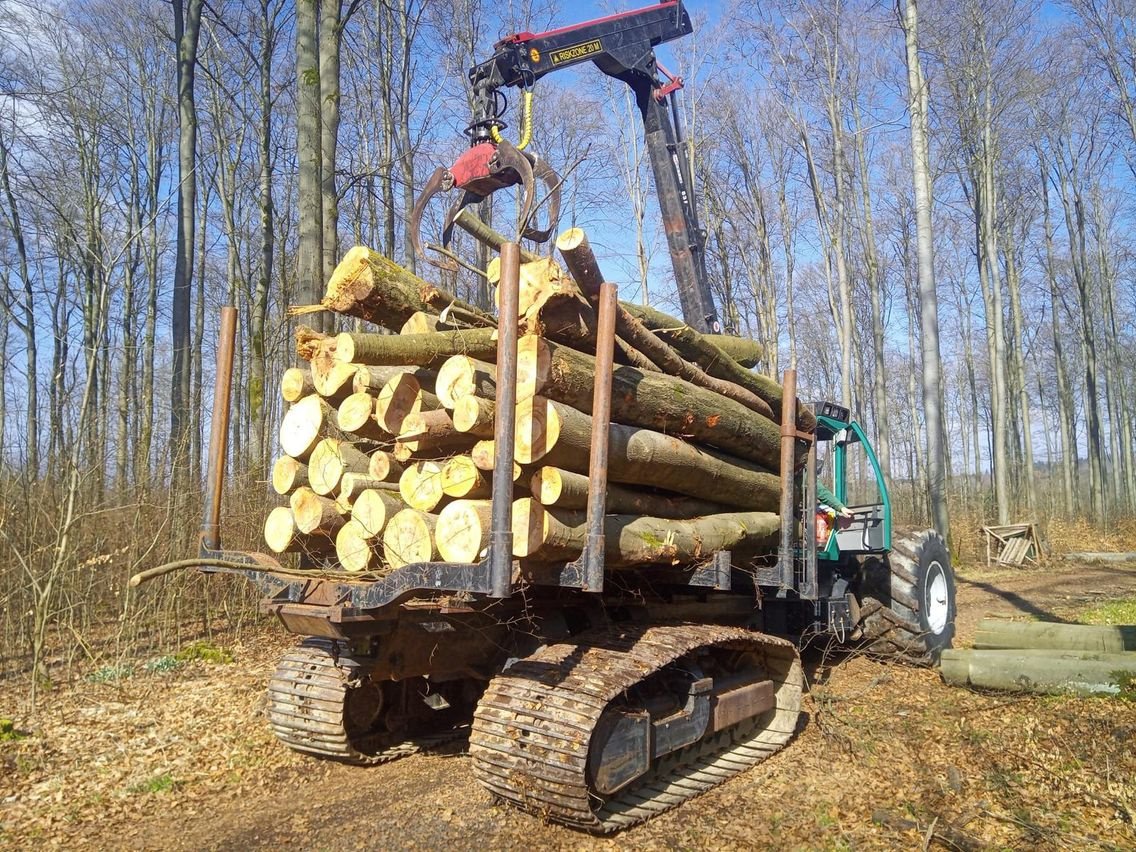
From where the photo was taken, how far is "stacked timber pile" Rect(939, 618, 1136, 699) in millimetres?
6152

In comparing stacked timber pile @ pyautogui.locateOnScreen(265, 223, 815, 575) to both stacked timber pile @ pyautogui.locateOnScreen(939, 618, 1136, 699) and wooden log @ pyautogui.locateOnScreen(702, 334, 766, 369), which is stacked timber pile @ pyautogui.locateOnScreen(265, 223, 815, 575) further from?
stacked timber pile @ pyautogui.locateOnScreen(939, 618, 1136, 699)

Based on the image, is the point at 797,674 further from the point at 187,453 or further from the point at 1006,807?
the point at 187,453

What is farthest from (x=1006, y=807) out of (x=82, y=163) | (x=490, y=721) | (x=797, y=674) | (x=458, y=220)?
(x=82, y=163)

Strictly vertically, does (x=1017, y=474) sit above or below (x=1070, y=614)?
above

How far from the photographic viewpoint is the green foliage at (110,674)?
7203 mm

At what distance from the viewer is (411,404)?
4723 millimetres

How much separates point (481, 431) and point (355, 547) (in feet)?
3.67

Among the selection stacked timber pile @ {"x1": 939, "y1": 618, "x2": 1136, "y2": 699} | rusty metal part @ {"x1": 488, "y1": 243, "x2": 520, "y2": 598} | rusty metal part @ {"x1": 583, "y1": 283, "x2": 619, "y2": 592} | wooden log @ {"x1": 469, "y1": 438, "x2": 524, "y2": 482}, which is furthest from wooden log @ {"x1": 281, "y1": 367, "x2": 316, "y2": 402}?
stacked timber pile @ {"x1": 939, "y1": 618, "x2": 1136, "y2": 699}

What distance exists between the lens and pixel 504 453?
371 cm

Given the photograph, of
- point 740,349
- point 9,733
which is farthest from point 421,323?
point 9,733

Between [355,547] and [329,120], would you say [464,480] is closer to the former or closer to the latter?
[355,547]

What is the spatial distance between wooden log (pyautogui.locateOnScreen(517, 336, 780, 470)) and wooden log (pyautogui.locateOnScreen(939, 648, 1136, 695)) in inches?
96.7

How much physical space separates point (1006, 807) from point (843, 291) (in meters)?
19.4

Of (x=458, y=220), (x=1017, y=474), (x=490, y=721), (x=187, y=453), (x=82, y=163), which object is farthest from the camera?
(x=1017, y=474)
